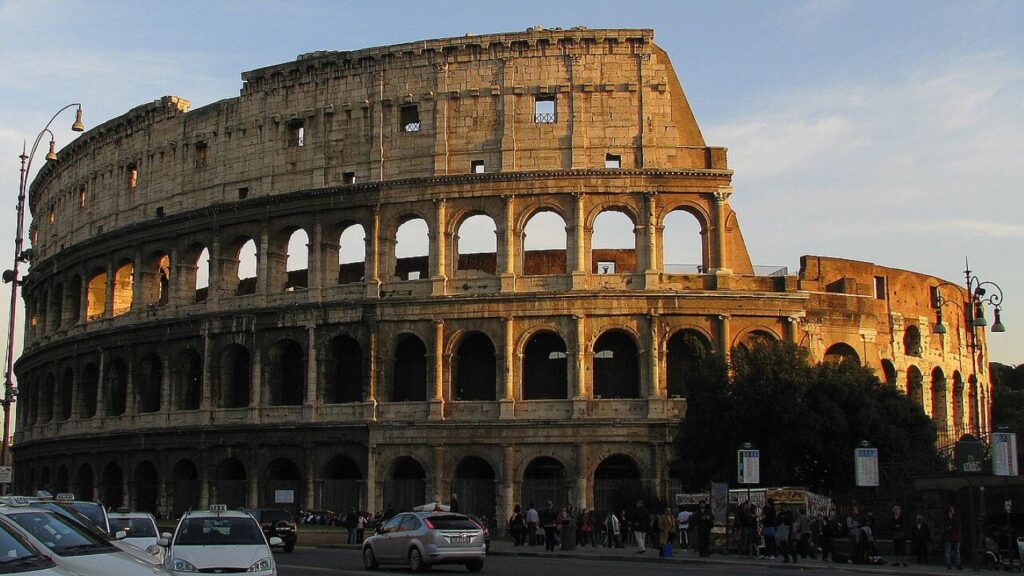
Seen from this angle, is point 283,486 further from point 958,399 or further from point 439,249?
point 958,399

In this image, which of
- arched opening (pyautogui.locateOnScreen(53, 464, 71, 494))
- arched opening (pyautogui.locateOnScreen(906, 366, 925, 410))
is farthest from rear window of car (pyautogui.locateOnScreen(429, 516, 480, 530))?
arched opening (pyautogui.locateOnScreen(53, 464, 71, 494))

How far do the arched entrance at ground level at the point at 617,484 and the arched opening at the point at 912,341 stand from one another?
1344 cm

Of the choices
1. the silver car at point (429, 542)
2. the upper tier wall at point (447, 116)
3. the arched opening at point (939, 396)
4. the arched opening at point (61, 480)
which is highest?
the upper tier wall at point (447, 116)

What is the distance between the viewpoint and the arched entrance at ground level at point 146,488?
47406 millimetres

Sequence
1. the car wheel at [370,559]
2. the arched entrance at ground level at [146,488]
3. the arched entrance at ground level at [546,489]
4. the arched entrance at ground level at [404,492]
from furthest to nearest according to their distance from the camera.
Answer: the arched entrance at ground level at [146,488]
the arched entrance at ground level at [404,492]
the arched entrance at ground level at [546,489]
the car wheel at [370,559]

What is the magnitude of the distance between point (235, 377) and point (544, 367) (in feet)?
41.4

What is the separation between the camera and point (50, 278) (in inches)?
2206

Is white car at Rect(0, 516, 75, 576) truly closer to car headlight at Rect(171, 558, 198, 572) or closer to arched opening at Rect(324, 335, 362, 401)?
car headlight at Rect(171, 558, 198, 572)

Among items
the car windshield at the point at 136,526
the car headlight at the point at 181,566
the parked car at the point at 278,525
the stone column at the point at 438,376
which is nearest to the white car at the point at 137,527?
the car windshield at the point at 136,526

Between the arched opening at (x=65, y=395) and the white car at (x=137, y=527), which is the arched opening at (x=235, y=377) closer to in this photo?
the arched opening at (x=65, y=395)

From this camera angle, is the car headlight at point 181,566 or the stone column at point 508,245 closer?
the car headlight at point 181,566

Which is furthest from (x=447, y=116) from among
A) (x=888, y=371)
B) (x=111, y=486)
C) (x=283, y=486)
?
(x=111, y=486)

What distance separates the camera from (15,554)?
9.37 metres

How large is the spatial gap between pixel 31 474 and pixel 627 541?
1285 inches
